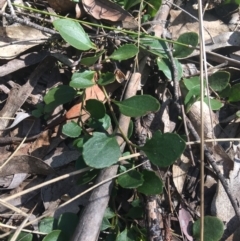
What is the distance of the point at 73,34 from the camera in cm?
138

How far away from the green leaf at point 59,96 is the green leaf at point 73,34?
→ 133 millimetres

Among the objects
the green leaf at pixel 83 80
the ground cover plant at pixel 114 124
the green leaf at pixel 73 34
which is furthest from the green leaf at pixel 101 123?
the green leaf at pixel 73 34

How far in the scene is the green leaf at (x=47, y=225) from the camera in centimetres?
127

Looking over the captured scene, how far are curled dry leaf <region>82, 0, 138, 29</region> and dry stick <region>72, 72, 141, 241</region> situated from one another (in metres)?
0.36

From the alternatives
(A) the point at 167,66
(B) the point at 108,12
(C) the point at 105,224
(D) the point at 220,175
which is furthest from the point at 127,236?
(B) the point at 108,12

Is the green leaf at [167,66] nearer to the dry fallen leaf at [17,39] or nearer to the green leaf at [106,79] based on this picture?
the green leaf at [106,79]

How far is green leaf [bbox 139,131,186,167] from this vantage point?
119 cm

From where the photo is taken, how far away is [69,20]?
1.38 meters

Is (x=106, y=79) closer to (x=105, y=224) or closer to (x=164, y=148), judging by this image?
(x=164, y=148)

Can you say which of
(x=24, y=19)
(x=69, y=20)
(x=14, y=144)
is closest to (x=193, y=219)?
(x=14, y=144)

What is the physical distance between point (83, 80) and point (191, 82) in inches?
13.7

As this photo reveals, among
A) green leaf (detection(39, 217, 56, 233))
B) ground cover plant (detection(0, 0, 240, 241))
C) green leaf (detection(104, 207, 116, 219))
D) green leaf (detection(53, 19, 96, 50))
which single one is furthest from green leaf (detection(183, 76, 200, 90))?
green leaf (detection(39, 217, 56, 233))

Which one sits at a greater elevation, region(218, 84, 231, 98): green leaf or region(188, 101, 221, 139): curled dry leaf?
region(218, 84, 231, 98): green leaf

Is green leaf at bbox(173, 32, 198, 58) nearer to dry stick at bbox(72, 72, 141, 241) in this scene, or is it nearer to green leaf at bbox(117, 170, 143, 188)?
dry stick at bbox(72, 72, 141, 241)
